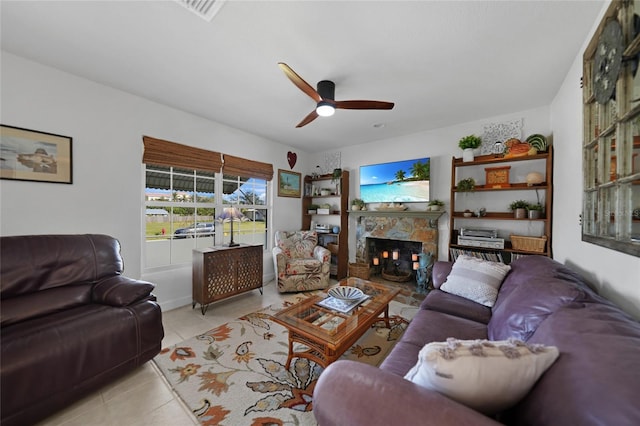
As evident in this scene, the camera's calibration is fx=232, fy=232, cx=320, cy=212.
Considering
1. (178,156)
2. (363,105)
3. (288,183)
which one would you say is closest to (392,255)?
(288,183)

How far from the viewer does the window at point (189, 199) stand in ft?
9.23

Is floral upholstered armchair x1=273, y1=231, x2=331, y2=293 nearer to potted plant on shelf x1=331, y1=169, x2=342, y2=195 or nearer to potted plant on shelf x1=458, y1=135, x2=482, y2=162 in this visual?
potted plant on shelf x1=331, y1=169, x2=342, y2=195

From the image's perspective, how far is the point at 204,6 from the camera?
4.73 feet

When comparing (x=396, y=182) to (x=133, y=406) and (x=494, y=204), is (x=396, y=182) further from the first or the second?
(x=133, y=406)

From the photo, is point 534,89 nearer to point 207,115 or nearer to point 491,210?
point 491,210

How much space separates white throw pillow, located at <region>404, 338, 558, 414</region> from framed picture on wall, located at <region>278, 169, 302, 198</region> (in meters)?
3.74

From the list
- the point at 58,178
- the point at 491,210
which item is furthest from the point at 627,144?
the point at 58,178

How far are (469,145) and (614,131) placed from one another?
1.92 m

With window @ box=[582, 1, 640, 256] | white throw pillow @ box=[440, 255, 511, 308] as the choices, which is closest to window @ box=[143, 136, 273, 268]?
white throw pillow @ box=[440, 255, 511, 308]

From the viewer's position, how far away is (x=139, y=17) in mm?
1536

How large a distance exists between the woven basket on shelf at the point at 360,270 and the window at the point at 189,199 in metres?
1.81

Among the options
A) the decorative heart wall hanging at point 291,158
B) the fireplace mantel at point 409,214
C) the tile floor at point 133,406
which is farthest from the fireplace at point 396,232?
the tile floor at point 133,406

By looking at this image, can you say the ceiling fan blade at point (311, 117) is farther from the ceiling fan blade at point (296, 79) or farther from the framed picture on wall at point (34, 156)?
the framed picture on wall at point (34, 156)

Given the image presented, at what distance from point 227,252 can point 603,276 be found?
10.7ft
